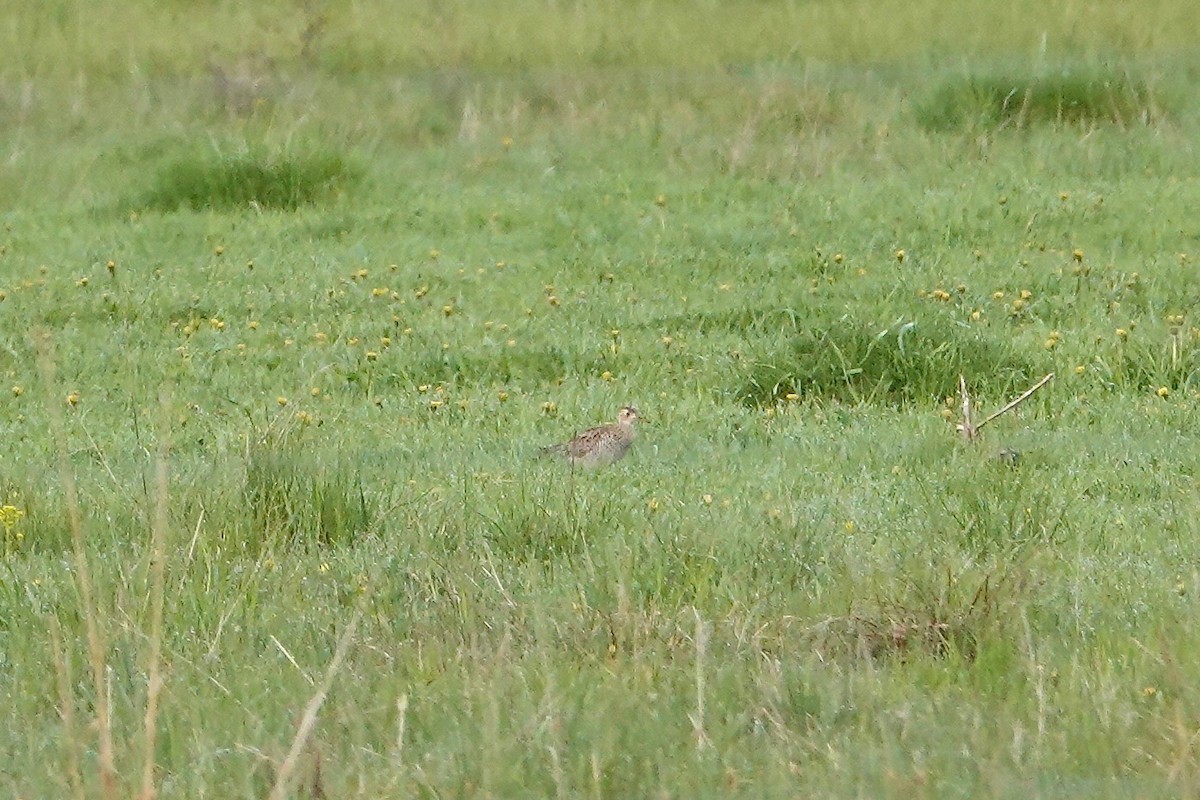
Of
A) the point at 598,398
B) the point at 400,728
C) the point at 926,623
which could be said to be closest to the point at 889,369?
the point at 598,398

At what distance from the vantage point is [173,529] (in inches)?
223

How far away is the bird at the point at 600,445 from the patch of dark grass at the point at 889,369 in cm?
106

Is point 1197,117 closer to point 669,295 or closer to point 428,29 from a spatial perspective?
point 669,295

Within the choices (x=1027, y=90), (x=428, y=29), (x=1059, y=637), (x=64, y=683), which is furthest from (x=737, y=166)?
(x=64, y=683)

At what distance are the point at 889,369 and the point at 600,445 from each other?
1.89m

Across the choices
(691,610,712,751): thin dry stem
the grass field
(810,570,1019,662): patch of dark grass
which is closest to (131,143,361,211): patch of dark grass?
the grass field

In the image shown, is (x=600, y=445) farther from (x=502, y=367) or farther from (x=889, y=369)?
(x=502, y=367)

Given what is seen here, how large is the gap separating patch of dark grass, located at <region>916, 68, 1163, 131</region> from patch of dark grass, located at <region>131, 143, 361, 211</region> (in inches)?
161

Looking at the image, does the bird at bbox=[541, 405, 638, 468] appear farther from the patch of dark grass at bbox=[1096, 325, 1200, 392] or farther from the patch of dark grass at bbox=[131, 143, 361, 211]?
the patch of dark grass at bbox=[131, 143, 361, 211]

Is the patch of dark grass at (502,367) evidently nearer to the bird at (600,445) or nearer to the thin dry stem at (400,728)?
the bird at (600,445)

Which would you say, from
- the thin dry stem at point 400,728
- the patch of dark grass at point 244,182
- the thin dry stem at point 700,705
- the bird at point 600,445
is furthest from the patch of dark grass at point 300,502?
the patch of dark grass at point 244,182

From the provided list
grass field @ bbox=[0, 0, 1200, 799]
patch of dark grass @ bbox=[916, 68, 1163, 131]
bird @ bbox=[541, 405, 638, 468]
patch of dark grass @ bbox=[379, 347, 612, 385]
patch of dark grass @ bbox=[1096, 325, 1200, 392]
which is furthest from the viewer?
patch of dark grass @ bbox=[916, 68, 1163, 131]

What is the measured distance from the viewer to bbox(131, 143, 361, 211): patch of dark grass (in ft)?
41.1

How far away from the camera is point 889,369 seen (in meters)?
8.53
